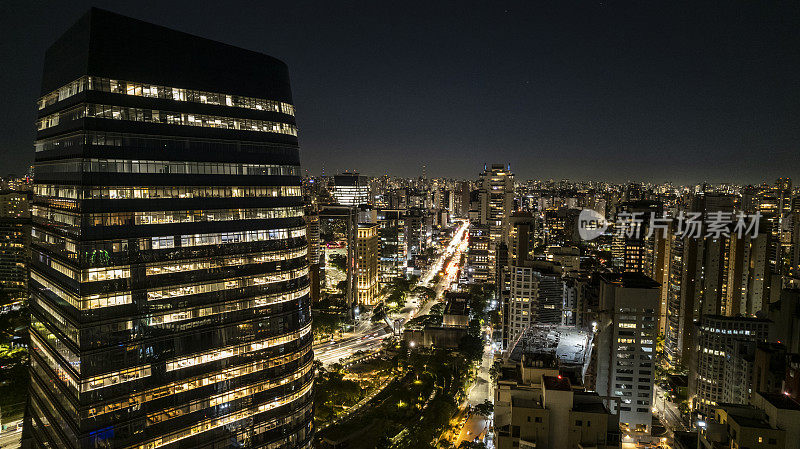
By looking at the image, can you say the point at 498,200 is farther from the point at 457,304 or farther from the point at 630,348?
the point at 630,348

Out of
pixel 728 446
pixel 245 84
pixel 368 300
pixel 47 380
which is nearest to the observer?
pixel 728 446

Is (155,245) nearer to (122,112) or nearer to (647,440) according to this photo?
(122,112)

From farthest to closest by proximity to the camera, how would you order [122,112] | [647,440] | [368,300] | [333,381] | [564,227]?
1. [564,227]
2. [368,300]
3. [333,381]
4. [647,440]
5. [122,112]

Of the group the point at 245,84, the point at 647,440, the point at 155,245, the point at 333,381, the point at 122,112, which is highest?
the point at 245,84

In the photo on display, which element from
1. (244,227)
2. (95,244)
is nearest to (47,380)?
(95,244)

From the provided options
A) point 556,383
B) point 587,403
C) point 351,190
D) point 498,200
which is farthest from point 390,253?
point 587,403

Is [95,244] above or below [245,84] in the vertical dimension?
below

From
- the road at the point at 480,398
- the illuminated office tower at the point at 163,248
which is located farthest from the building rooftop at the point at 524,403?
the road at the point at 480,398

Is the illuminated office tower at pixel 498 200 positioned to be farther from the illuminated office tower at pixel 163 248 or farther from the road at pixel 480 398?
the illuminated office tower at pixel 163 248
